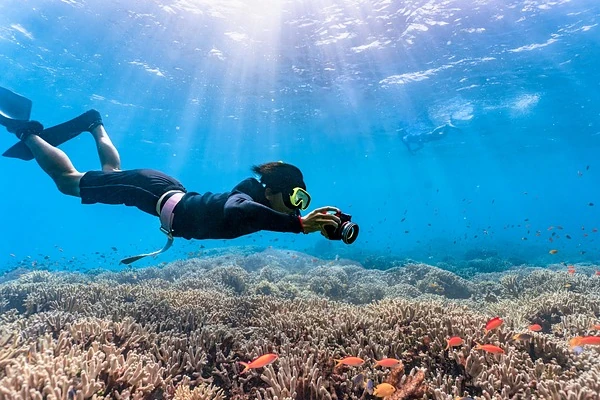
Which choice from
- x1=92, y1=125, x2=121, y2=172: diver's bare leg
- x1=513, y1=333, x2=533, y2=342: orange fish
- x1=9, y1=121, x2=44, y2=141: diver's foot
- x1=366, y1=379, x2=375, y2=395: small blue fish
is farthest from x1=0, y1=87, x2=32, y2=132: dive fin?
x1=513, y1=333, x2=533, y2=342: orange fish

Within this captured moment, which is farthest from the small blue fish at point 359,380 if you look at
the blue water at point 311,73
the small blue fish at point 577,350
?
the blue water at point 311,73

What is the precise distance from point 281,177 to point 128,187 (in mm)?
2586

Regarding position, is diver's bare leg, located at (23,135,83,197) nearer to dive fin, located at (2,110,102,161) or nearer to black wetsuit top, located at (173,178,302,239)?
dive fin, located at (2,110,102,161)

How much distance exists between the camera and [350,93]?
28.2 meters

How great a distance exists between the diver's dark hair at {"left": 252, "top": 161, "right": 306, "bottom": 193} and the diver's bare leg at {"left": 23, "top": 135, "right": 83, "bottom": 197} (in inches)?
136

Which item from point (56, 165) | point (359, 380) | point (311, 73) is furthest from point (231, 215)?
point (311, 73)

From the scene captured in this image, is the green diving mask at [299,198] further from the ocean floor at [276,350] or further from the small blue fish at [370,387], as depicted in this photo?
the small blue fish at [370,387]

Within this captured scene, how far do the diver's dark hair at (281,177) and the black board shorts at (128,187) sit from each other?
177 centimetres

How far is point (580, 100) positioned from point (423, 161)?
94.3 feet

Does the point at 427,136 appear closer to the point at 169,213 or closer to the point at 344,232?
the point at 169,213

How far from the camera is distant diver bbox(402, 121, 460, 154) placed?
37.6 m

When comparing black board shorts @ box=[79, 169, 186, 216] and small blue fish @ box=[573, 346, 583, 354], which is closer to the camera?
small blue fish @ box=[573, 346, 583, 354]

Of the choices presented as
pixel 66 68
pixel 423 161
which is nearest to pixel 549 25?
pixel 66 68

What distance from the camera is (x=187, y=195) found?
181 inches
